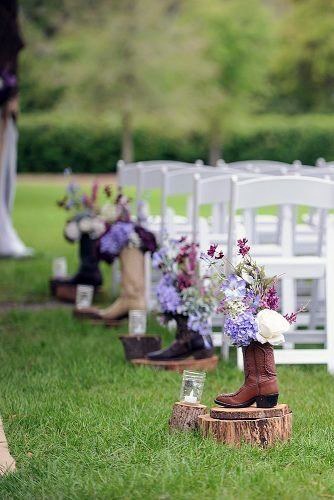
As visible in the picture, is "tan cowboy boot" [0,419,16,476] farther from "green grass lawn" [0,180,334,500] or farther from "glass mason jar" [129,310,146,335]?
"glass mason jar" [129,310,146,335]

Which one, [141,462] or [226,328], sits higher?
[226,328]

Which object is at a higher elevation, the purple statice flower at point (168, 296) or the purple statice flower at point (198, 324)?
the purple statice flower at point (168, 296)

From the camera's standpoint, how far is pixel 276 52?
44.6m

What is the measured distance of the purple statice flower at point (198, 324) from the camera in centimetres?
680

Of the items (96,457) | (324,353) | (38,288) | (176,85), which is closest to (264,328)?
(96,457)

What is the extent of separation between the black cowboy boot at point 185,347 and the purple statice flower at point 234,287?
1893 mm

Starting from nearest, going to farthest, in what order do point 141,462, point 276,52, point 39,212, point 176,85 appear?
point 141,462, point 39,212, point 176,85, point 276,52

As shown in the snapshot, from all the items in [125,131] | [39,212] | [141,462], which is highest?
[125,131]

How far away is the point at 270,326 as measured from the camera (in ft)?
16.2

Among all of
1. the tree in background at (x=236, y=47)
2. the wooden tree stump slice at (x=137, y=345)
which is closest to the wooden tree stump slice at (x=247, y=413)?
the wooden tree stump slice at (x=137, y=345)

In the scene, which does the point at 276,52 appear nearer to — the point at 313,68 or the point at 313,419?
the point at 313,68

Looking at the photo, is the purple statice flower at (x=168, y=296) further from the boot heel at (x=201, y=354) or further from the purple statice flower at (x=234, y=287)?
the purple statice flower at (x=234, y=287)

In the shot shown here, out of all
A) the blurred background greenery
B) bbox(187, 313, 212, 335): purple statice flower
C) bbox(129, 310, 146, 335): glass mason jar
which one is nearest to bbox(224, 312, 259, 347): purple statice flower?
bbox(187, 313, 212, 335): purple statice flower

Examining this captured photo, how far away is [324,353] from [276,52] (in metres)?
38.6
